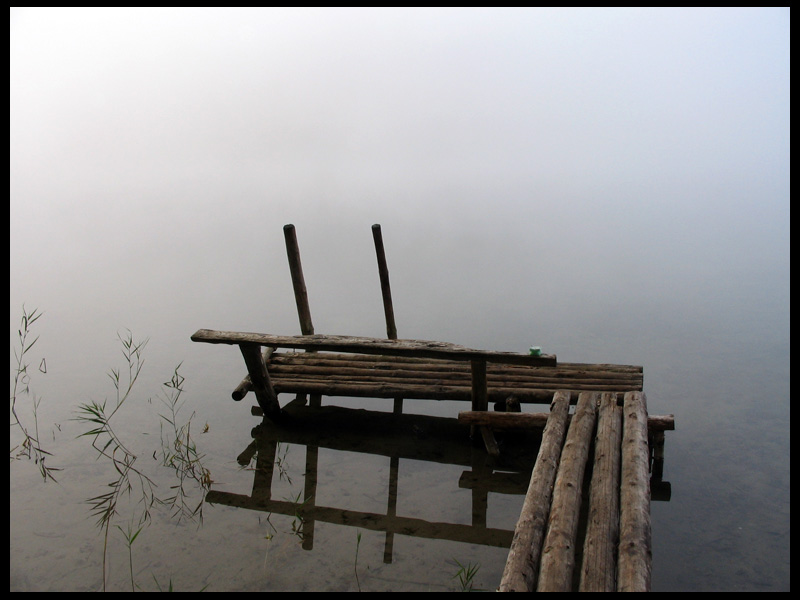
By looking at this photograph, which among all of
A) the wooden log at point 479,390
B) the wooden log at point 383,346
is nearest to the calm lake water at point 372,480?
the wooden log at point 479,390

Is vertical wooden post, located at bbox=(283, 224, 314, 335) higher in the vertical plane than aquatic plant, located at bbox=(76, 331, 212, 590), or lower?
higher

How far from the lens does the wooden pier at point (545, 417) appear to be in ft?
12.8

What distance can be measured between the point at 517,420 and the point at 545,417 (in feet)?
0.89

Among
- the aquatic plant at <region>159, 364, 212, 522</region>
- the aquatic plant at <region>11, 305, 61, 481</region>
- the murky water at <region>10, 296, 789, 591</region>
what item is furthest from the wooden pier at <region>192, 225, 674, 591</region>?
the aquatic plant at <region>11, 305, 61, 481</region>

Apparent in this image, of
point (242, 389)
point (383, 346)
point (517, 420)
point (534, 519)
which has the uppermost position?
point (383, 346)

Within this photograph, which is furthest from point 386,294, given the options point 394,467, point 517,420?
point 517,420

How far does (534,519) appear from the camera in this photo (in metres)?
4.29

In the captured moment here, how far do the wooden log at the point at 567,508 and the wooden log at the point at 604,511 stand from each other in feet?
0.26

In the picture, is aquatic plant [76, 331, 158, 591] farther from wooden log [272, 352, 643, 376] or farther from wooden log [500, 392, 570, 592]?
wooden log [500, 392, 570, 592]

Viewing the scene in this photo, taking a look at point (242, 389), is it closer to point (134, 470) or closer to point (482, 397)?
point (134, 470)

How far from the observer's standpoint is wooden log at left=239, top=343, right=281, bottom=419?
704 cm

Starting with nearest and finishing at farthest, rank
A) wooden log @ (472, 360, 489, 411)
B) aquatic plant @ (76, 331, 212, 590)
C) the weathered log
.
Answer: aquatic plant @ (76, 331, 212, 590) < wooden log @ (472, 360, 489, 411) < the weathered log

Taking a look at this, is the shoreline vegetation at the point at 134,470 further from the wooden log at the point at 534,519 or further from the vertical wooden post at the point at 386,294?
the vertical wooden post at the point at 386,294
